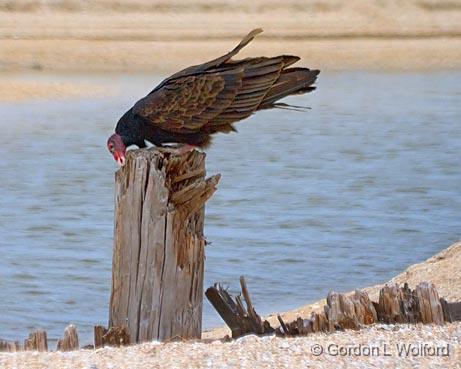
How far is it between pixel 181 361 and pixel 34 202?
5.48 m

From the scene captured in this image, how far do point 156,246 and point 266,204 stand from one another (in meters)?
4.78

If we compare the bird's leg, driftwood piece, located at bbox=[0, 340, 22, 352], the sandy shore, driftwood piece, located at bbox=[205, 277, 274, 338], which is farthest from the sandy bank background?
the sandy shore

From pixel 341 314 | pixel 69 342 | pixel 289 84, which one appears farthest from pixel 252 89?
pixel 69 342

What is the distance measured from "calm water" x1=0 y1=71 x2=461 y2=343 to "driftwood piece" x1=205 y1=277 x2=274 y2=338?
1.63 metres

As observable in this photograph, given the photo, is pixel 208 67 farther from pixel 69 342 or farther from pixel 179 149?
pixel 69 342

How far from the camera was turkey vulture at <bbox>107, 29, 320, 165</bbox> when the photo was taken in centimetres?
459

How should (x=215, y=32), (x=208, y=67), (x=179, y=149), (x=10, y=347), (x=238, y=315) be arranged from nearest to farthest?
1. (x=10, y=347)
2. (x=238, y=315)
3. (x=179, y=149)
4. (x=208, y=67)
5. (x=215, y=32)

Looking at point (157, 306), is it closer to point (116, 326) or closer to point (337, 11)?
point (116, 326)

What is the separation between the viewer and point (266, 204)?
351 inches

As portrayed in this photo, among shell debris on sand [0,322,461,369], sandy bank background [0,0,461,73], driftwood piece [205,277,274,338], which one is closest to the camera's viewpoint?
shell debris on sand [0,322,461,369]

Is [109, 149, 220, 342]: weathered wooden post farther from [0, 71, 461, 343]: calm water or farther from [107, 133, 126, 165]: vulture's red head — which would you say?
[0, 71, 461, 343]: calm water

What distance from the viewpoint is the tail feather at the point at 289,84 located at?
4672 mm

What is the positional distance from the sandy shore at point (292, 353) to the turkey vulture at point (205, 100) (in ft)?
2.98

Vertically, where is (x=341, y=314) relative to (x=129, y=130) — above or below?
below
